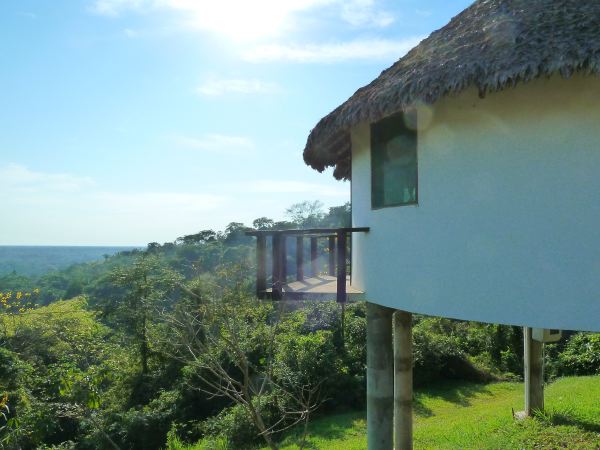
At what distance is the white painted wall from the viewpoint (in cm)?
409

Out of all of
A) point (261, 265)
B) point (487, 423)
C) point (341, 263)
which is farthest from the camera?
point (487, 423)

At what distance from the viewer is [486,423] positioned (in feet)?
35.4

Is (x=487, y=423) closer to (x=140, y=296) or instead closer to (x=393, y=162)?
(x=393, y=162)

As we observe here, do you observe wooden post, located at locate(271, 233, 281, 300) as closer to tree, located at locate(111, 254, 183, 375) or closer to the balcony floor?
the balcony floor

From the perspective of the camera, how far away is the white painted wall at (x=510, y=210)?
4094 millimetres

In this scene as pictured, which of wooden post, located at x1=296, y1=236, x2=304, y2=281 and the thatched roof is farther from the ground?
the thatched roof

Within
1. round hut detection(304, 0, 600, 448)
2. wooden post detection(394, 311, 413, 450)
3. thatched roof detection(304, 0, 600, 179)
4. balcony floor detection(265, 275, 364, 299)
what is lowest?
wooden post detection(394, 311, 413, 450)

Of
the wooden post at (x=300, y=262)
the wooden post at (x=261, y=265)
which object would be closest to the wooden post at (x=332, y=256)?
the wooden post at (x=300, y=262)

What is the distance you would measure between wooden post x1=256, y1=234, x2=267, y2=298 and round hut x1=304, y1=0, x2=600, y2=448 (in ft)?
4.99

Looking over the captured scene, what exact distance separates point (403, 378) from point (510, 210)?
5.34 m

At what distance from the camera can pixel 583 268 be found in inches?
160

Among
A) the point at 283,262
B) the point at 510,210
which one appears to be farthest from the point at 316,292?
the point at 510,210

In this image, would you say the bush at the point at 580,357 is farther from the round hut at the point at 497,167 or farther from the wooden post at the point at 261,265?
the round hut at the point at 497,167

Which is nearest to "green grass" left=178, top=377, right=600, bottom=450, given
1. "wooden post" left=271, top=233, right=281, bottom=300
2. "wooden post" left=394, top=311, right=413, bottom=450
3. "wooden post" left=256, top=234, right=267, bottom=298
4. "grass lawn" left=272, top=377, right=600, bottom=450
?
"grass lawn" left=272, top=377, right=600, bottom=450
